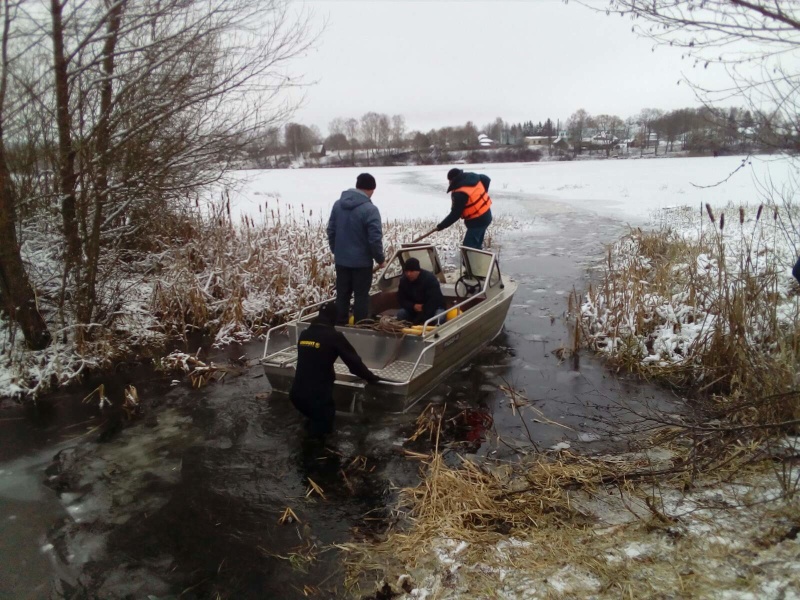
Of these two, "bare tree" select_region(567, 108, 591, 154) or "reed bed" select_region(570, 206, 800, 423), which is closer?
"reed bed" select_region(570, 206, 800, 423)

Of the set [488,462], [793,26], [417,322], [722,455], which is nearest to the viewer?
[793,26]

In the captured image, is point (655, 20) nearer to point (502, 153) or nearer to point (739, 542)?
point (739, 542)

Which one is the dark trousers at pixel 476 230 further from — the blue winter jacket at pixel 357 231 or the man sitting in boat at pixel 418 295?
the blue winter jacket at pixel 357 231

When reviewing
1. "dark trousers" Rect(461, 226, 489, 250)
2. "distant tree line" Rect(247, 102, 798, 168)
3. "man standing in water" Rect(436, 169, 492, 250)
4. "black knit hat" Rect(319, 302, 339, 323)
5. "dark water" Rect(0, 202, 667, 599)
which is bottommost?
"dark water" Rect(0, 202, 667, 599)

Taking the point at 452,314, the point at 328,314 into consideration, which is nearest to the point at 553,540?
the point at 328,314

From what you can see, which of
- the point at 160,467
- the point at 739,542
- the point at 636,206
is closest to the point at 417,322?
the point at 160,467

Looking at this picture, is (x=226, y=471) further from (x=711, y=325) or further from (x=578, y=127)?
(x=578, y=127)

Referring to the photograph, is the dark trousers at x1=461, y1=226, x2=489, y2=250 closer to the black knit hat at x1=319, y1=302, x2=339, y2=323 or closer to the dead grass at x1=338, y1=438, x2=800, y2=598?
the black knit hat at x1=319, y1=302, x2=339, y2=323

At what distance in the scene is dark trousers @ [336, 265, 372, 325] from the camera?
609 cm

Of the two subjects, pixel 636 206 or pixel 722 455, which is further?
pixel 636 206

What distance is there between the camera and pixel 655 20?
304cm

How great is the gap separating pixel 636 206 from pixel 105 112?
65.7ft

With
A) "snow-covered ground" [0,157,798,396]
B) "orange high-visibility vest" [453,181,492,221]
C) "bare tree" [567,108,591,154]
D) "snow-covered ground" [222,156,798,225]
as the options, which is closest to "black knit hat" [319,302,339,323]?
"snow-covered ground" [0,157,798,396]

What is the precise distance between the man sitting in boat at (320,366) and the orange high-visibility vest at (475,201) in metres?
3.76
